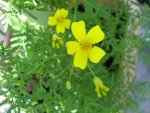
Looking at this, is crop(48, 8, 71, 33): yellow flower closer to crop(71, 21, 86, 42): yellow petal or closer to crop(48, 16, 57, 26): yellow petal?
crop(48, 16, 57, 26): yellow petal

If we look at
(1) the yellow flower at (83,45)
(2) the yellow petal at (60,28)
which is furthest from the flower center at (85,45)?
(2) the yellow petal at (60,28)

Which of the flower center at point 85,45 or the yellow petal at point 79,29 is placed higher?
the yellow petal at point 79,29

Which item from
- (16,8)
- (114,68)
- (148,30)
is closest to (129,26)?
(148,30)

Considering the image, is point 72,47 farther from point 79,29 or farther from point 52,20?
point 52,20

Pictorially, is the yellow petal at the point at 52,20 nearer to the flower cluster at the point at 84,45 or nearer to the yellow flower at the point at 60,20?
the yellow flower at the point at 60,20

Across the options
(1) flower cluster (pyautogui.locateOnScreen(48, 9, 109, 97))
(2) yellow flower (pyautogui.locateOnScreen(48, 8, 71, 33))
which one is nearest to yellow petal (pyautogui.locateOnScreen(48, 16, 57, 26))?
(2) yellow flower (pyautogui.locateOnScreen(48, 8, 71, 33))

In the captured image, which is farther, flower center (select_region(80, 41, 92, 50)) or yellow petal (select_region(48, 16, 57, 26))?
yellow petal (select_region(48, 16, 57, 26))
